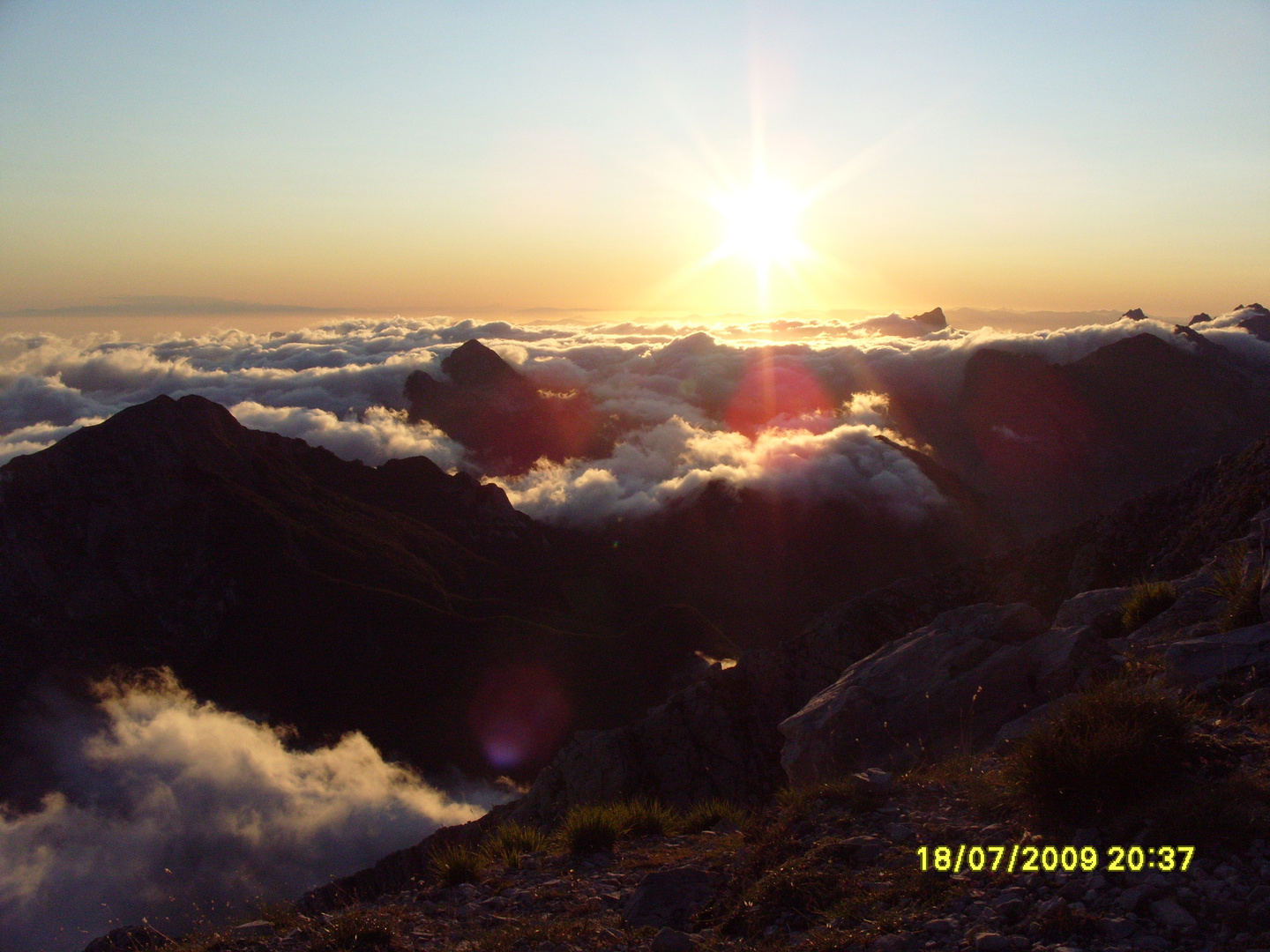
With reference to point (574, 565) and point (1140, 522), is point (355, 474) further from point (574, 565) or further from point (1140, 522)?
point (1140, 522)

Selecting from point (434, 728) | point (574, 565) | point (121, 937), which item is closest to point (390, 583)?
point (434, 728)

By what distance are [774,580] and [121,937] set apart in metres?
149

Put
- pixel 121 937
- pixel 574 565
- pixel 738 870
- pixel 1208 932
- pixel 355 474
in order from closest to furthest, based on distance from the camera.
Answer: pixel 1208 932, pixel 738 870, pixel 121 937, pixel 355 474, pixel 574 565

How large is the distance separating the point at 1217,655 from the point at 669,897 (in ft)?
21.0

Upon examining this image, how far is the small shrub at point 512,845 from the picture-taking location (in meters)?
9.43

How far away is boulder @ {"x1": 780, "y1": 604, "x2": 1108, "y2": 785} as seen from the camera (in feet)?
35.1

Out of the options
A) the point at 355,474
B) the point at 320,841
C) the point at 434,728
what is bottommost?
the point at 320,841

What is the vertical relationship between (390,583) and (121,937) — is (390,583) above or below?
below

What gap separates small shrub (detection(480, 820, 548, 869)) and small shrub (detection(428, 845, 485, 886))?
0.33 meters

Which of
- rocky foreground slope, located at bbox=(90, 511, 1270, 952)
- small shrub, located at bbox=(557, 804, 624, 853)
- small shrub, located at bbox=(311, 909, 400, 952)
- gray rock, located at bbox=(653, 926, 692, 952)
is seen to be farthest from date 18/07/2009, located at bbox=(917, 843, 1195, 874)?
small shrub, located at bbox=(311, 909, 400, 952)

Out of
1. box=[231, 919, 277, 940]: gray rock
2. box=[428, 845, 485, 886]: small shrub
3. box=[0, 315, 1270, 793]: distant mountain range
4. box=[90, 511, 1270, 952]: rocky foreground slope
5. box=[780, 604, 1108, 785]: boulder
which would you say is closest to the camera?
box=[90, 511, 1270, 952]: rocky foreground slope

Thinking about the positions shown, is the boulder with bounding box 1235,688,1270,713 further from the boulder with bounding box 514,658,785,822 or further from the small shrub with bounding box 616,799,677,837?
the boulder with bounding box 514,658,785,822

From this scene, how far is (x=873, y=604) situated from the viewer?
33312 millimetres

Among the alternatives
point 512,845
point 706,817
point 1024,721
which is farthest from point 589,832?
point 1024,721
